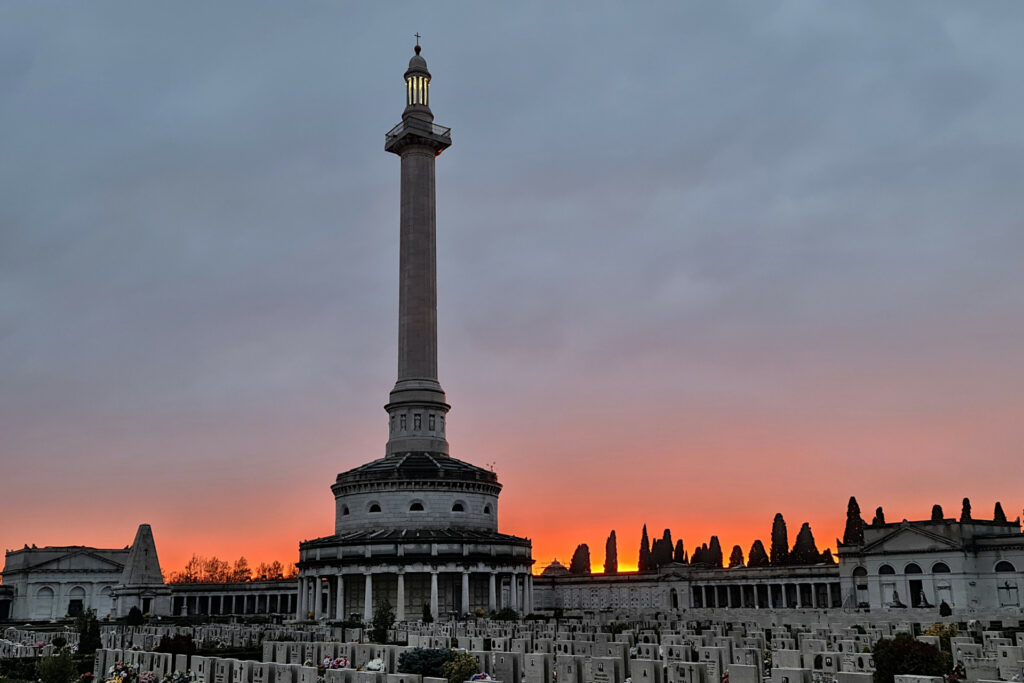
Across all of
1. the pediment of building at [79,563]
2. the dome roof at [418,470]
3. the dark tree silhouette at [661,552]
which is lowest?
the pediment of building at [79,563]

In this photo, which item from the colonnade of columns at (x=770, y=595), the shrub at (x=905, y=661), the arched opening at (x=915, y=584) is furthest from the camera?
the colonnade of columns at (x=770, y=595)

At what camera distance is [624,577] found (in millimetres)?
120562

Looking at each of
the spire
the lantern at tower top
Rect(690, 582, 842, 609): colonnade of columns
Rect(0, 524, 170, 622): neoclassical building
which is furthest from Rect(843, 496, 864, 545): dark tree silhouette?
Rect(0, 524, 170, 622): neoclassical building

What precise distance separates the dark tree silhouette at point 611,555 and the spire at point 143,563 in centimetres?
8561

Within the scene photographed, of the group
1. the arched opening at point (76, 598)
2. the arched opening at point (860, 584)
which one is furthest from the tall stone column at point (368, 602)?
the arched opening at point (860, 584)

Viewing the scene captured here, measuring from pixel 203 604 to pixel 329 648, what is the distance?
98.2 m

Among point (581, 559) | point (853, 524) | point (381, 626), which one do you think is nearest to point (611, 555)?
point (581, 559)

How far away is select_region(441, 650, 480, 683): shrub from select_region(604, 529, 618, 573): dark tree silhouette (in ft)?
442

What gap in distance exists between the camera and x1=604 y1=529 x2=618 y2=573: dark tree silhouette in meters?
163

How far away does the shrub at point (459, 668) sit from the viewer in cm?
2978

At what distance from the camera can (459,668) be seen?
3016cm

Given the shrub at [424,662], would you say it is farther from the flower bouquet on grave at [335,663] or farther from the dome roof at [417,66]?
the dome roof at [417,66]

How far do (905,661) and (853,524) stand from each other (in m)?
89.3

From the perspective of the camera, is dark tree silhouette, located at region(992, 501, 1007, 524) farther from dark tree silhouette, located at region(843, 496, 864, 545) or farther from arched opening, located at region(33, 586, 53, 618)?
arched opening, located at region(33, 586, 53, 618)
